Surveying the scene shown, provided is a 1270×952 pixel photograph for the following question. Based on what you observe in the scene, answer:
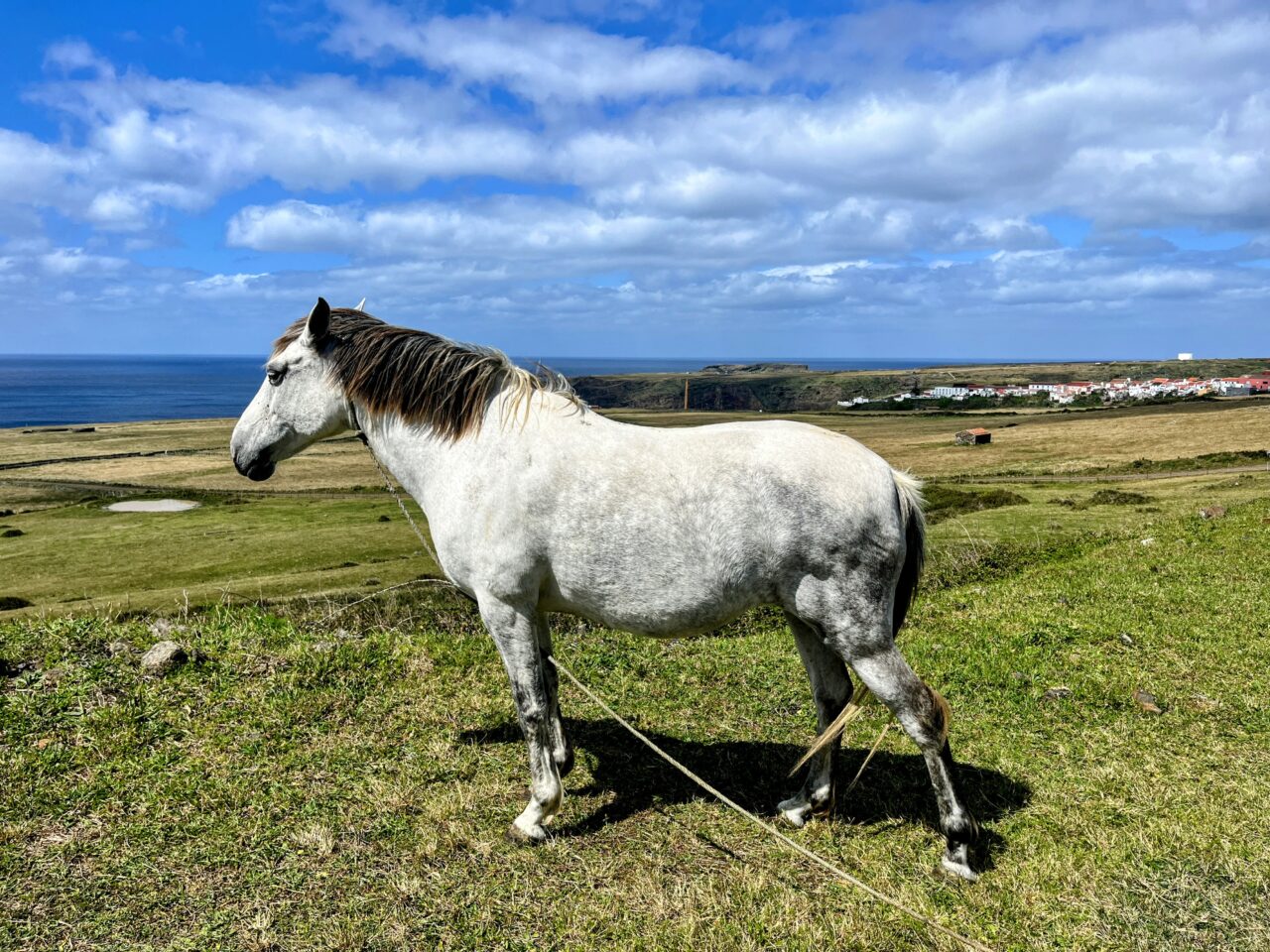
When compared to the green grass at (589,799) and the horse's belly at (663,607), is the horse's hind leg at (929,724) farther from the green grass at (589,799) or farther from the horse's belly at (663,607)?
the horse's belly at (663,607)

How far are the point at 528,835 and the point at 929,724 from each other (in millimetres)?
2324

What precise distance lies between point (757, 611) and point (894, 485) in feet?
23.9

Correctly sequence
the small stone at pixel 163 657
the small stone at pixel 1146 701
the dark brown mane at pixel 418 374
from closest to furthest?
the dark brown mane at pixel 418 374 < the small stone at pixel 163 657 < the small stone at pixel 1146 701

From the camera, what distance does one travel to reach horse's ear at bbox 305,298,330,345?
4.57 meters

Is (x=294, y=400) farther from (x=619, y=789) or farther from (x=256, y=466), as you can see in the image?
(x=619, y=789)

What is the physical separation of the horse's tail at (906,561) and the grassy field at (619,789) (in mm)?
729

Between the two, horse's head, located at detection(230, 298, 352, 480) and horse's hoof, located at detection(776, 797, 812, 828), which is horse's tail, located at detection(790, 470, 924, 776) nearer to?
horse's hoof, located at detection(776, 797, 812, 828)

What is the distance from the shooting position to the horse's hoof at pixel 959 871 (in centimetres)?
424

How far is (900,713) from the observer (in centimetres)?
423

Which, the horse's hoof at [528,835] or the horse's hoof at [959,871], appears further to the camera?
the horse's hoof at [528,835]

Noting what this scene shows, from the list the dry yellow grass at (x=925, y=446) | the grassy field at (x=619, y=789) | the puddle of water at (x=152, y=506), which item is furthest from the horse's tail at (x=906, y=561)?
the puddle of water at (x=152, y=506)

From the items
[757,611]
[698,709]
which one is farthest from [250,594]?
[698,709]

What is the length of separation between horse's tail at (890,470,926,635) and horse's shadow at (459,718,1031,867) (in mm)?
A: 1174

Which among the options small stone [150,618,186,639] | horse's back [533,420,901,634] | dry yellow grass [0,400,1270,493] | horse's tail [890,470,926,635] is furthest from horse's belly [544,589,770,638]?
dry yellow grass [0,400,1270,493]
